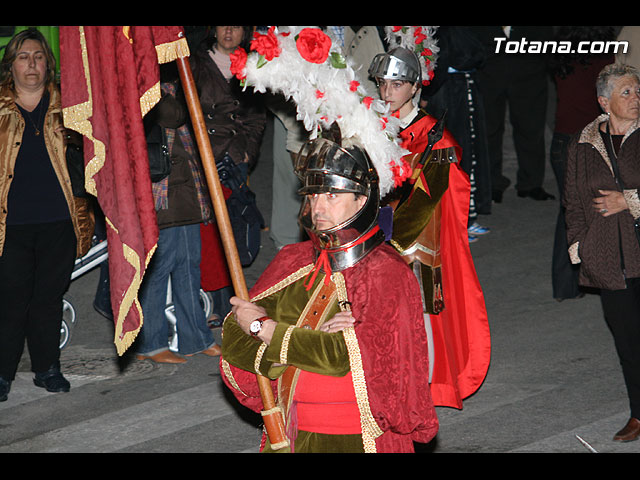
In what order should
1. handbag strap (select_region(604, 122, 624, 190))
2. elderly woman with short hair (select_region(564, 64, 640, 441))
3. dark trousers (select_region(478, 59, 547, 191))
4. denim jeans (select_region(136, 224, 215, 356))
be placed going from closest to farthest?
1. elderly woman with short hair (select_region(564, 64, 640, 441))
2. handbag strap (select_region(604, 122, 624, 190))
3. denim jeans (select_region(136, 224, 215, 356))
4. dark trousers (select_region(478, 59, 547, 191))

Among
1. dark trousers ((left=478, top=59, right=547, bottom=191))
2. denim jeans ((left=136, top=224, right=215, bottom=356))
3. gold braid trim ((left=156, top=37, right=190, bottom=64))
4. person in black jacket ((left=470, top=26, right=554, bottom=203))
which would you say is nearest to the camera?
gold braid trim ((left=156, top=37, right=190, bottom=64))

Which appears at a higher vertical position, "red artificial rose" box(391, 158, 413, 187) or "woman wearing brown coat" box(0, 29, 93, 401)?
"red artificial rose" box(391, 158, 413, 187)

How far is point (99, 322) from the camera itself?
9.37 meters

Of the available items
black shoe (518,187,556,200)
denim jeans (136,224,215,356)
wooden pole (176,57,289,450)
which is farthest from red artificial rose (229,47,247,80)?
black shoe (518,187,556,200)

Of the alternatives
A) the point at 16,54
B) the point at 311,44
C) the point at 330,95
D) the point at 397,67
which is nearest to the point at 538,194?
the point at 397,67

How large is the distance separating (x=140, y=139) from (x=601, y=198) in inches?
143

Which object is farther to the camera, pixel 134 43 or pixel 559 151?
pixel 559 151

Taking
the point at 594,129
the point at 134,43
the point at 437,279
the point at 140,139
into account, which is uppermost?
the point at 134,43

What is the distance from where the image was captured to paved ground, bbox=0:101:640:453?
271 inches

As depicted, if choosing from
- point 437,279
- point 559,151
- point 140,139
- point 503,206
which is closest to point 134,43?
point 140,139

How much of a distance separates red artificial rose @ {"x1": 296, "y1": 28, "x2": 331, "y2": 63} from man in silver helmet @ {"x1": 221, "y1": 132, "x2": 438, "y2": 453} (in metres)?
0.37

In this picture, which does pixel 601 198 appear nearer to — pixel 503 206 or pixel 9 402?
pixel 9 402

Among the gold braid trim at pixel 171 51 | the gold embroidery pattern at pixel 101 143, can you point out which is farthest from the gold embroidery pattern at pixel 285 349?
the gold braid trim at pixel 171 51

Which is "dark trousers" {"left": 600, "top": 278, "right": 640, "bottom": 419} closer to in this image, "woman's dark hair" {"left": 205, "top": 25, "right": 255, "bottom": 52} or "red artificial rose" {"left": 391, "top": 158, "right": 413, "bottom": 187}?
"red artificial rose" {"left": 391, "top": 158, "right": 413, "bottom": 187}
